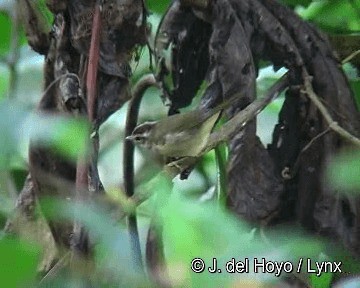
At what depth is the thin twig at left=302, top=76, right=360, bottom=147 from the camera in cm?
81

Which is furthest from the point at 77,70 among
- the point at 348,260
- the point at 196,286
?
the point at 196,286

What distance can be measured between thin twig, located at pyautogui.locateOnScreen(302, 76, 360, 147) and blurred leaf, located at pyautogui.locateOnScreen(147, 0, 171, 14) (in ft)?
1.11

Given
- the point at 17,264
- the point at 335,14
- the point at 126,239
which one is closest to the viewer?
the point at 17,264

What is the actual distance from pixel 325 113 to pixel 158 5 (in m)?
0.40

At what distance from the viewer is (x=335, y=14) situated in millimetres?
1165

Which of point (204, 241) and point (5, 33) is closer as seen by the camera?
point (204, 241)

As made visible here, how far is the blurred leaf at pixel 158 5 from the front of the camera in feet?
3.83

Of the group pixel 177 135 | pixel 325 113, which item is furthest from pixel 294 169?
pixel 177 135

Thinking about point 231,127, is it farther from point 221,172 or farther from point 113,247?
point 113,247

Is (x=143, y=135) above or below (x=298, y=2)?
below

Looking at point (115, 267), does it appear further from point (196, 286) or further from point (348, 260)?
point (348, 260)

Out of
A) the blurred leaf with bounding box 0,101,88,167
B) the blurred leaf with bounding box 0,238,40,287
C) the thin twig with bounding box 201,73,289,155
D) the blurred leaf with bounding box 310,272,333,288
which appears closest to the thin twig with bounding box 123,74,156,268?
the thin twig with bounding box 201,73,289,155

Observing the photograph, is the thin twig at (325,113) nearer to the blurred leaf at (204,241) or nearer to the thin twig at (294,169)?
the thin twig at (294,169)

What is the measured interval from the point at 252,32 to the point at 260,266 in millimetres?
449
